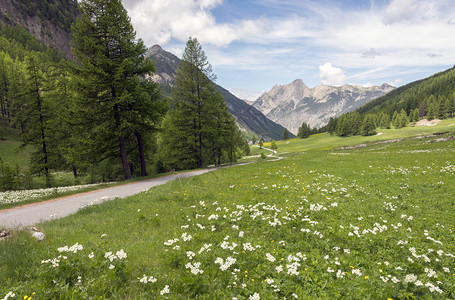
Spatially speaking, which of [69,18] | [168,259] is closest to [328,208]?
[168,259]

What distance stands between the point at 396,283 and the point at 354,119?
117305 millimetres

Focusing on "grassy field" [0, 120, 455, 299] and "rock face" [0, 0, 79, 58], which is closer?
"grassy field" [0, 120, 455, 299]

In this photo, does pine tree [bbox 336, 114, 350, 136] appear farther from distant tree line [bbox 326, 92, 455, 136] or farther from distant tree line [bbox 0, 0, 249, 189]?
distant tree line [bbox 0, 0, 249, 189]

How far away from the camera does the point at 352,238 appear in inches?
272

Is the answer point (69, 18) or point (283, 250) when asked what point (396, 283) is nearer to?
point (283, 250)

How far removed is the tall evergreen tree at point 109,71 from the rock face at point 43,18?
153680 millimetres

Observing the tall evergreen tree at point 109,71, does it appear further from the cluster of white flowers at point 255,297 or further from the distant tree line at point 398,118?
the distant tree line at point 398,118

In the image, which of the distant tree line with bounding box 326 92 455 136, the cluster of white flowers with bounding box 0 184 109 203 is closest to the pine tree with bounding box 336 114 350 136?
the distant tree line with bounding box 326 92 455 136

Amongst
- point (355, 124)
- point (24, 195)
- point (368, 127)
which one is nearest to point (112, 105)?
point (24, 195)

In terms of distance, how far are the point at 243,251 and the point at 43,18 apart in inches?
8828

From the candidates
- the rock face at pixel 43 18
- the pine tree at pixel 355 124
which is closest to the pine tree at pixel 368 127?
the pine tree at pixel 355 124

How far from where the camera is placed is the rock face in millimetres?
134625

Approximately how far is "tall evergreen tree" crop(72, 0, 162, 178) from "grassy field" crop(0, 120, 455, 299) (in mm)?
12062

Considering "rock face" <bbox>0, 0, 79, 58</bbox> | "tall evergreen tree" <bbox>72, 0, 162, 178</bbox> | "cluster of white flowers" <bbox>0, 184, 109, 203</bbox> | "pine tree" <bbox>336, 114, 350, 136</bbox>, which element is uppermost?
"rock face" <bbox>0, 0, 79, 58</bbox>
